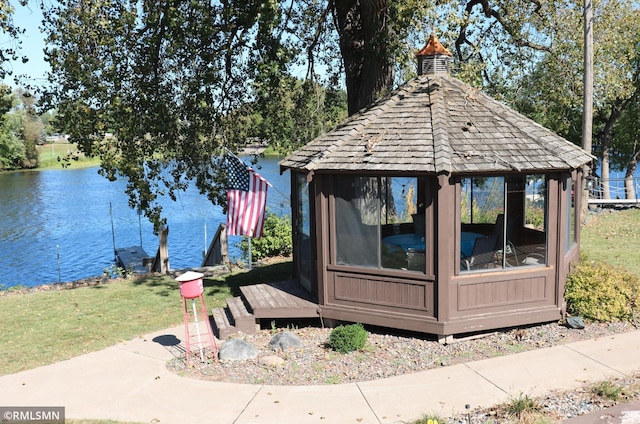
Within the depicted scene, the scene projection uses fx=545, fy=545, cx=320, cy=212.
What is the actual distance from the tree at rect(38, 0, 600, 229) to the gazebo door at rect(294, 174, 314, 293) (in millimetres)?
2929

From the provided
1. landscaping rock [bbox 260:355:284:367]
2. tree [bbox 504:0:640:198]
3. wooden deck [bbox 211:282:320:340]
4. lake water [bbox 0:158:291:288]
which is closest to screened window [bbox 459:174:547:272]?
wooden deck [bbox 211:282:320:340]

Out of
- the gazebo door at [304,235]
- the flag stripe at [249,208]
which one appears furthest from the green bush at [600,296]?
the flag stripe at [249,208]

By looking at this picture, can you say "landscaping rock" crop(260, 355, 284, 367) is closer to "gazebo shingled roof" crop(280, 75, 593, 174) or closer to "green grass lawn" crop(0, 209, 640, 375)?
"green grass lawn" crop(0, 209, 640, 375)

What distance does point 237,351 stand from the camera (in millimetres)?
8633

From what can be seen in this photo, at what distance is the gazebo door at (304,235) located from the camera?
1054 centimetres

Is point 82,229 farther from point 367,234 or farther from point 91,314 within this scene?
point 367,234

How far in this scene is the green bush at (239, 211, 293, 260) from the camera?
17266 millimetres

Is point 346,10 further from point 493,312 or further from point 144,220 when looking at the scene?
point 144,220

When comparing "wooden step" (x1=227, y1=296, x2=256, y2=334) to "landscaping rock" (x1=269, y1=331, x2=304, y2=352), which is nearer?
"landscaping rock" (x1=269, y1=331, x2=304, y2=352)

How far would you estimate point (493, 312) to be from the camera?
923cm

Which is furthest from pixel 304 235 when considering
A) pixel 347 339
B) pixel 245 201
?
pixel 347 339

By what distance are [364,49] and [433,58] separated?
3483 millimetres

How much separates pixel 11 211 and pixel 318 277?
32873mm

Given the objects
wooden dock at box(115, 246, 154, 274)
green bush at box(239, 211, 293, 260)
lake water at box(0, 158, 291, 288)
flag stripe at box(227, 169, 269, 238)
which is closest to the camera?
flag stripe at box(227, 169, 269, 238)
